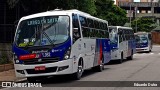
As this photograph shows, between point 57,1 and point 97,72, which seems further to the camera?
point 57,1

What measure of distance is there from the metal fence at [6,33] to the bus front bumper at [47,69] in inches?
393

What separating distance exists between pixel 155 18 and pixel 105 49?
3886 inches

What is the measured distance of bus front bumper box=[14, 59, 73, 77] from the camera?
1468 cm

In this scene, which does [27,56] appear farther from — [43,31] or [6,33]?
[6,33]

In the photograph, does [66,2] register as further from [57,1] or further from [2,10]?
[2,10]

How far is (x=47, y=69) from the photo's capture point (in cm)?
1475

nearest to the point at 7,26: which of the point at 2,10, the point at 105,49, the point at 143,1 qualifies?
the point at 2,10

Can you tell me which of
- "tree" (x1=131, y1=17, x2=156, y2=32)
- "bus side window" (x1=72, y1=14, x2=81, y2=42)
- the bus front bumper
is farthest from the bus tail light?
"tree" (x1=131, y1=17, x2=156, y2=32)

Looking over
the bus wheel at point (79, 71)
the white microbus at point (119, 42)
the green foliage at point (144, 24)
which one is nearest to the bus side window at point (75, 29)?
the bus wheel at point (79, 71)

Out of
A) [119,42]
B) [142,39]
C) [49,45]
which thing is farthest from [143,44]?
[49,45]

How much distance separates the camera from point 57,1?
22969mm

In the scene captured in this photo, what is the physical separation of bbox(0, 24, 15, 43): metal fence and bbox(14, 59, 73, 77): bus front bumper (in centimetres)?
998

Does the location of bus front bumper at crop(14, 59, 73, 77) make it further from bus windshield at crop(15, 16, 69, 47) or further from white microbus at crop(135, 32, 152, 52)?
white microbus at crop(135, 32, 152, 52)

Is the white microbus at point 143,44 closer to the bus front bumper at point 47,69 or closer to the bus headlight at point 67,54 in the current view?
the bus headlight at point 67,54
